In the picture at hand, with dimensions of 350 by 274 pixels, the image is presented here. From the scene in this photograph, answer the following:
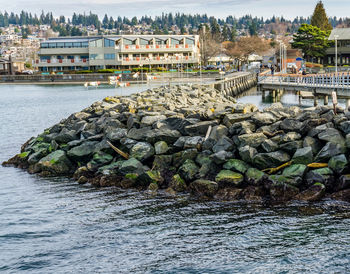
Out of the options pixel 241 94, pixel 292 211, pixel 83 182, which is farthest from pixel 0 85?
pixel 292 211

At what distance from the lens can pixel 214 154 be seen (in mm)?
17891

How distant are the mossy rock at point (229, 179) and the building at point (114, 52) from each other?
89685 millimetres

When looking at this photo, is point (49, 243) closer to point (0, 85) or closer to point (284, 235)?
point (284, 235)

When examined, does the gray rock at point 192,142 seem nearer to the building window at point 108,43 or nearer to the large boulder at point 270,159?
the large boulder at point 270,159

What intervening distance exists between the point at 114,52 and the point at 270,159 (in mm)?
93452

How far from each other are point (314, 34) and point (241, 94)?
1160 inches

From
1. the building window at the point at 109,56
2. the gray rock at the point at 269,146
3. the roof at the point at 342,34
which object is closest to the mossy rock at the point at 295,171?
the gray rock at the point at 269,146

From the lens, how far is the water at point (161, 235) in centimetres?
1196

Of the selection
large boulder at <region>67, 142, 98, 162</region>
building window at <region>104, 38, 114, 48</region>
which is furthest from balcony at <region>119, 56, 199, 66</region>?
large boulder at <region>67, 142, 98, 162</region>

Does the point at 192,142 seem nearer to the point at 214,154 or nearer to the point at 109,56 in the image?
the point at 214,154

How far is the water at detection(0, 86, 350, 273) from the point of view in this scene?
12.0 metres

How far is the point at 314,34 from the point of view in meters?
90.0

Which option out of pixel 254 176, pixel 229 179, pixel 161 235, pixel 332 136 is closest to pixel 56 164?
pixel 229 179

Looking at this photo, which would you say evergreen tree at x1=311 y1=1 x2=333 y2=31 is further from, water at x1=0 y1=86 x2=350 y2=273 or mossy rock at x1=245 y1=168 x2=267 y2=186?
water at x1=0 y1=86 x2=350 y2=273
